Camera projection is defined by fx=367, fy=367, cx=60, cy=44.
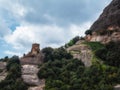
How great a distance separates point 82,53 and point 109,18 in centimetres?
1925

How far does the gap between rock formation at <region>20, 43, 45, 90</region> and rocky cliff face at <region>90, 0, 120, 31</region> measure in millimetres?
22289

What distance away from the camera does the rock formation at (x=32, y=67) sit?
280 feet

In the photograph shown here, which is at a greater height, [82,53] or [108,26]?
[108,26]

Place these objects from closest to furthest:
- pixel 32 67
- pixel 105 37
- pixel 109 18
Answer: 1. pixel 32 67
2. pixel 105 37
3. pixel 109 18

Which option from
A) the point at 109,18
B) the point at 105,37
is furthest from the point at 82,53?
the point at 109,18

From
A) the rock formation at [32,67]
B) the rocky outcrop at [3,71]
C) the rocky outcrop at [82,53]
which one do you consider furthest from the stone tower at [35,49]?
the rocky outcrop at [82,53]

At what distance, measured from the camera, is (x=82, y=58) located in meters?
97.6

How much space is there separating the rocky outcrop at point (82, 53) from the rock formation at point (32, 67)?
982cm

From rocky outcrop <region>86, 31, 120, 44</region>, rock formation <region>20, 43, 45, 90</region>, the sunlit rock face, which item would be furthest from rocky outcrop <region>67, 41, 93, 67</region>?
rock formation <region>20, 43, 45, 90</region>

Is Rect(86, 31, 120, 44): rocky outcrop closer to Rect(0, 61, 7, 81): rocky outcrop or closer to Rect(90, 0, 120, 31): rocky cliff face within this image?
Rect(90, 0, 120, 31): rocky cliff face

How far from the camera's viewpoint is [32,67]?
313ft

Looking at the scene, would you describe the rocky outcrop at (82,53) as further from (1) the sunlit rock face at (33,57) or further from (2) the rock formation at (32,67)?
(2) the rock formation at (32,67)

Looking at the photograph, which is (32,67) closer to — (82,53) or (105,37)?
(82,53)

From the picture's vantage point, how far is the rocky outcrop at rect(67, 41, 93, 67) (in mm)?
95250
